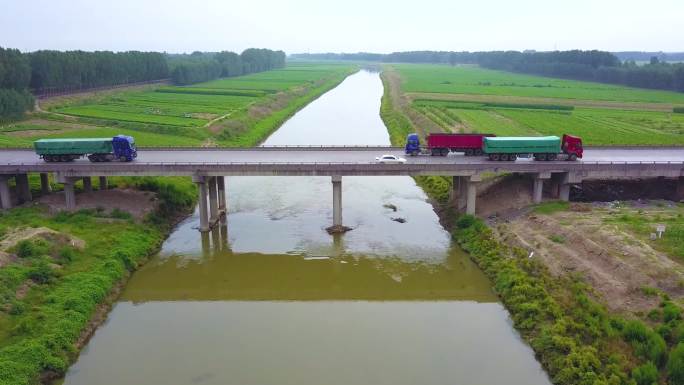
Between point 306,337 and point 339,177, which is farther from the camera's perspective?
point 339,177

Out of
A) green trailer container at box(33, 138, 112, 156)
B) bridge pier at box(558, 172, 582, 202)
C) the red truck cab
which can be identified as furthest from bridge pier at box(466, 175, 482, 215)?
green trailer container at box(33, 138, 112, 156)

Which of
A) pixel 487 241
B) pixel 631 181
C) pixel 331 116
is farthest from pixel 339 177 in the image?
pixel 331 116

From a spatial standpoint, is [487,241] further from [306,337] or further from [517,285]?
[306,337]

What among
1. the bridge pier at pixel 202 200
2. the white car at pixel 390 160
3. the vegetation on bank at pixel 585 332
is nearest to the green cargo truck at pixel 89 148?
the bridge pier at pixel 202 200

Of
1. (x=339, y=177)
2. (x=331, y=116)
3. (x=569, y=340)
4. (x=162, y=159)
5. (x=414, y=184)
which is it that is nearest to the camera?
(x=569, y=340)

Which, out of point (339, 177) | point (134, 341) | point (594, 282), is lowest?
point (134, 341)

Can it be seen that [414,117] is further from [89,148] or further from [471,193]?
[89,148]

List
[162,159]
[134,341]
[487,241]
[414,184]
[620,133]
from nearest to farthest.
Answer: [134,341], [487,241], [162,159], [414,184], [620,133]
